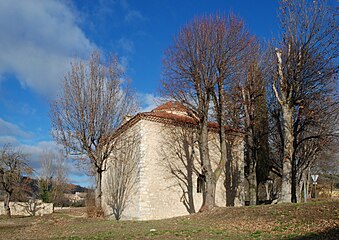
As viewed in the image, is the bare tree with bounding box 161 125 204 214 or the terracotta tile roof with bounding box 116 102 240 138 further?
the bare tree with bounding box 161 125 204 214

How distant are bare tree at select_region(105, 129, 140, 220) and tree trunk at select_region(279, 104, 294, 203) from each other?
885 cm

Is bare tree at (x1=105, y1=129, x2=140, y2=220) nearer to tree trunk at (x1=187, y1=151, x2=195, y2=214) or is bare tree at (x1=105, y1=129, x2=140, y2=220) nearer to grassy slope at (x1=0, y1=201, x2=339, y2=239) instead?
tree trunk at (x1=187, y1=151, x2=195, y2=214)

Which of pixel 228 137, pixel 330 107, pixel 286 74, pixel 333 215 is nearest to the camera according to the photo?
pixel 333 215

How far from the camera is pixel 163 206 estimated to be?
18609mm

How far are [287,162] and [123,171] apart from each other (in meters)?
11.0

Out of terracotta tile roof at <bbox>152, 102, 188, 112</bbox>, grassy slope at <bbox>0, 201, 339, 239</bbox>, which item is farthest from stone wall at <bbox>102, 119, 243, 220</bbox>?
grassy slope at <bbox>0, 201, 339, 239</bbox>

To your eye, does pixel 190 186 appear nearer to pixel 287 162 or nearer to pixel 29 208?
pixel 287 162

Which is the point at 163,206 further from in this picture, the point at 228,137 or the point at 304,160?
the point at 304,160

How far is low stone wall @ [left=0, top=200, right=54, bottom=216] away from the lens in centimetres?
3219

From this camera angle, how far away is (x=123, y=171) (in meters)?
20.9

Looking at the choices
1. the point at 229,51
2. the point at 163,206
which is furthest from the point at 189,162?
the point at 229,51

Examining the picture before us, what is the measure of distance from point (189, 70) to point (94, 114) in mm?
5924

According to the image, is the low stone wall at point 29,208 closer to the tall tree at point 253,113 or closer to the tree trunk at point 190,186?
the tree trunk at point 190,186

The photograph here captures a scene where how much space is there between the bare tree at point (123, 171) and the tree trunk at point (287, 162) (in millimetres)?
8851
